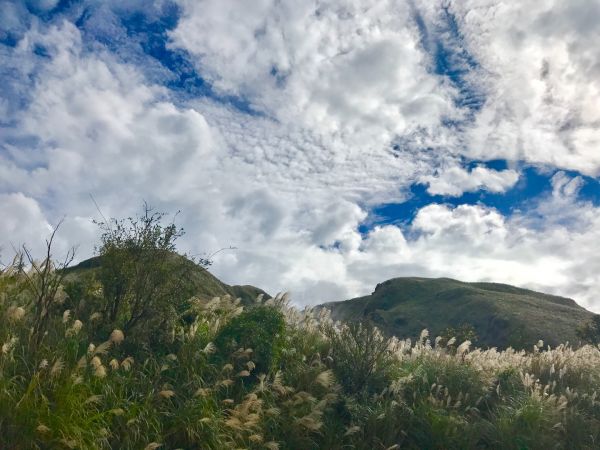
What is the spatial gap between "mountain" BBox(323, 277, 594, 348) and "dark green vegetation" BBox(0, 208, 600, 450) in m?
40.5

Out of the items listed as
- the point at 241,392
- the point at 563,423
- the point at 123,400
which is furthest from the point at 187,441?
the point at 563,423

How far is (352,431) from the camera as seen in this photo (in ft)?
30.0

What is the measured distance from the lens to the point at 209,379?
9.30m

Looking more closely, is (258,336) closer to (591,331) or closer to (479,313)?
(591,331)

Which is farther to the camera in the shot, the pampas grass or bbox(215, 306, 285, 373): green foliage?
bbox(215, 306, 285, 373): green foliage

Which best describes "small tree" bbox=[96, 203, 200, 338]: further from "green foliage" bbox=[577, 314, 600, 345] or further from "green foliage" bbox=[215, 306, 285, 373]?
"green foliage" bbox=[577, 314, 600, 345]

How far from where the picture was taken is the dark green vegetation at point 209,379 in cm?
713

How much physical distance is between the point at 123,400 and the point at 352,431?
12.8 ft

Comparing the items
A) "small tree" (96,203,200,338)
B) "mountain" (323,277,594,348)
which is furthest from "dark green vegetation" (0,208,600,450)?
"mountain" (323,277,594,348)

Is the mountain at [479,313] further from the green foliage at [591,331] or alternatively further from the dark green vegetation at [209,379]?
the dark green vegetation at [209,379]

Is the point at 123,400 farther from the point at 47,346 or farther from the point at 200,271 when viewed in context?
the point at 200,271

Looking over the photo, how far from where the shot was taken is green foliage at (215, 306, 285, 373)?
1011 cm

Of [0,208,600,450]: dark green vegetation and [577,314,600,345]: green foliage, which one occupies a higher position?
[577,314,600,345]: green foliage

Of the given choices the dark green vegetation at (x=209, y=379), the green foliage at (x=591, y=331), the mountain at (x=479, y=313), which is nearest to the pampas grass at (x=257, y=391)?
the dark green vegetation at (x=209, y=379)
